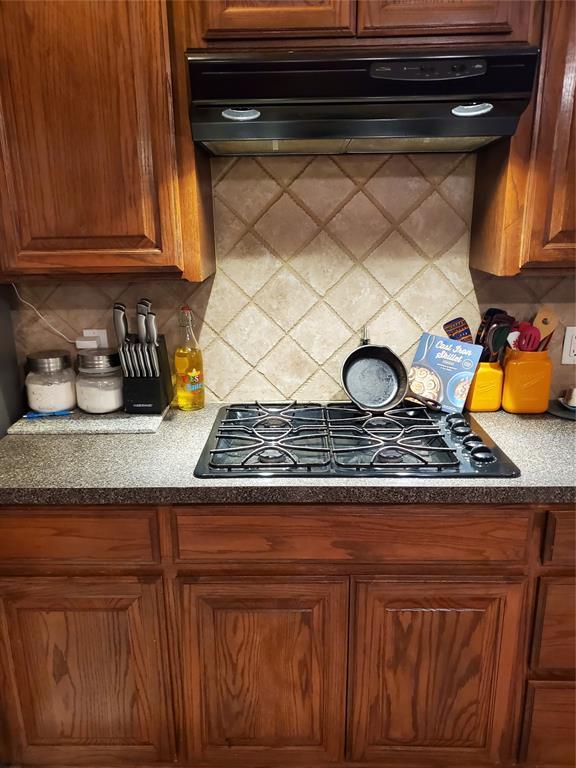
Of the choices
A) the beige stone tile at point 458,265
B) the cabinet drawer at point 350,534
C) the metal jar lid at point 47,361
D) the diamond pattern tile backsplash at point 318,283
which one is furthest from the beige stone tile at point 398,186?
the metal jar lid at point 47,361

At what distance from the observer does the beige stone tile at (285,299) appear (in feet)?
5.85

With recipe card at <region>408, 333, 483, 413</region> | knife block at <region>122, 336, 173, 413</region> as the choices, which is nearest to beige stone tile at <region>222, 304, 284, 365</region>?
knife block at <region>122, 336, 173, 413</region>

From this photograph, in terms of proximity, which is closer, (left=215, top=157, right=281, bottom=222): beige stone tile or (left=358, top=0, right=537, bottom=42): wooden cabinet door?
(left=358, top=0, right=537, bottom=42): wooden cabinet door

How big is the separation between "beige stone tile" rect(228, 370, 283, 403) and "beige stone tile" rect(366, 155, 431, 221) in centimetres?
65

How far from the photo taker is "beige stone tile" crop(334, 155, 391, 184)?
1.69 m

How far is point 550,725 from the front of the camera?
4.81 ft

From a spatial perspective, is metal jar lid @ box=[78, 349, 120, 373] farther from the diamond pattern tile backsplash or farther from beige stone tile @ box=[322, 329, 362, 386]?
beige stone tile @ box=[322, 329, 362, 386]

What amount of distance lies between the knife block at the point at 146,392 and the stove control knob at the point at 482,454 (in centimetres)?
90

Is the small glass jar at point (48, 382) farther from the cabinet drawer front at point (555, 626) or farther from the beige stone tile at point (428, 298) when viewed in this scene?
the cabinet drawer front at point (555, 626)

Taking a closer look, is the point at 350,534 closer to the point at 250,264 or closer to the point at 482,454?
the point at 482,454

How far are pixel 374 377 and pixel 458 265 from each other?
16.9 inches

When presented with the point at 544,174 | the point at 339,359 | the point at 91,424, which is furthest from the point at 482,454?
the point at 91,424

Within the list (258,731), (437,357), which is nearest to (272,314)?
(437,357)

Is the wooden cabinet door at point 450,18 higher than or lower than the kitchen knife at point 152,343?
higher
